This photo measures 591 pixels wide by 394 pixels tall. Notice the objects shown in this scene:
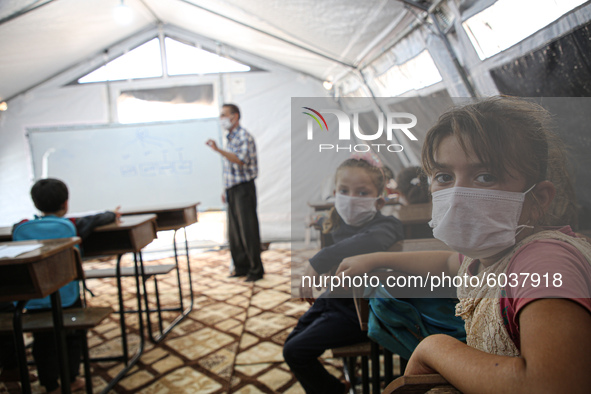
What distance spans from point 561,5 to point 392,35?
1.23 meters

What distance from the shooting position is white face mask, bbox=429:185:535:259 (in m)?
0.53

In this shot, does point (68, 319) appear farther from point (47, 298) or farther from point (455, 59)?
point (455, 59)

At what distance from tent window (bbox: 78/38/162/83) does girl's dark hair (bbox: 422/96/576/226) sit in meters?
4.75

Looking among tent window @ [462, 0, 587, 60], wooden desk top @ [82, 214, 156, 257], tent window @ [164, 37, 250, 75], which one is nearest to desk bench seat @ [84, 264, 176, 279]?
wooden desk top @ [82, 214, 156, 257]

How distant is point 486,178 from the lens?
1.76 feet

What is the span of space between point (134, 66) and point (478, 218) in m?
4.97

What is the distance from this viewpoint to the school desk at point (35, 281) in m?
1.24

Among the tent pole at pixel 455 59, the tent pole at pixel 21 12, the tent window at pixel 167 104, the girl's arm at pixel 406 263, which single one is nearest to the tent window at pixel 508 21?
the tent pole at pixel 455 59

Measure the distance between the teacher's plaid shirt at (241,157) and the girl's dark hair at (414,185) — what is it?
2.50 metres

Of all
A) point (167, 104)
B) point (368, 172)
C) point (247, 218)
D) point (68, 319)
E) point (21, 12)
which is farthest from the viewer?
point (167, 104)

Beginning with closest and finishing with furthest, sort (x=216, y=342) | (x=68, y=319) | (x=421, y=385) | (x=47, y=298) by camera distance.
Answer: (x=421, y=385) → (x=68, y=319) → (x=47, y=298) → (x=216, y=342)

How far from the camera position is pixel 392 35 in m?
2.27

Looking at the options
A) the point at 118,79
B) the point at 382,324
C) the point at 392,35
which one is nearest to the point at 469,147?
the point at 382,324

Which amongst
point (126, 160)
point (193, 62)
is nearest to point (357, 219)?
point (126, 160)
